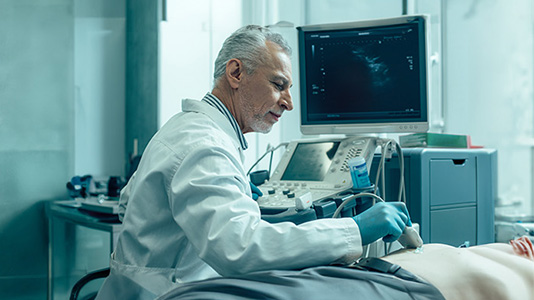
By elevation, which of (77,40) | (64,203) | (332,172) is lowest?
(64,203)

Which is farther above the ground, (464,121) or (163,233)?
(464,121)

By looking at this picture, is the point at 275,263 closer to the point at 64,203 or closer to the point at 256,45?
the point at 256,45

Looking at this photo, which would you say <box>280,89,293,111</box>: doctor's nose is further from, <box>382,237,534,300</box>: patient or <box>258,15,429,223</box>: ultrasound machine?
<box>382,237,534,300</box>: patient

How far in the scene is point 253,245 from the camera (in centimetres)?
86

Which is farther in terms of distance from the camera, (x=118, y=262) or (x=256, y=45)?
(x=256, y=45)

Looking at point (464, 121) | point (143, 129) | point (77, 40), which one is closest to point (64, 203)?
point (143, 129)

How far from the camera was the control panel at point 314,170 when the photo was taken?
1529mm

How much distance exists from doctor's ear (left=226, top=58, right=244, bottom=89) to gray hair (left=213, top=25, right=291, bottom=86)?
0.01 metres

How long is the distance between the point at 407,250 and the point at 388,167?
638 millimetres

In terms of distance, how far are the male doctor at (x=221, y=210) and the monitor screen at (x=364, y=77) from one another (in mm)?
416

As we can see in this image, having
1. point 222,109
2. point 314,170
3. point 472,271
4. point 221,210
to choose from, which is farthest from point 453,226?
point 221,210

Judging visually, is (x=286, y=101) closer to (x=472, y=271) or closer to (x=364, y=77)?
(x=364, y=77)

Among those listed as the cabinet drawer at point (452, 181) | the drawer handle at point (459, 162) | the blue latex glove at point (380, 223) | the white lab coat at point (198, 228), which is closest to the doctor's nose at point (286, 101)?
the white lab coat at point (198, 228)

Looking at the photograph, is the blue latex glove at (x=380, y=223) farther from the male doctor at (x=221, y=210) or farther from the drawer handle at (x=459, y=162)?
the drawer handle at (x=459, y=162)
